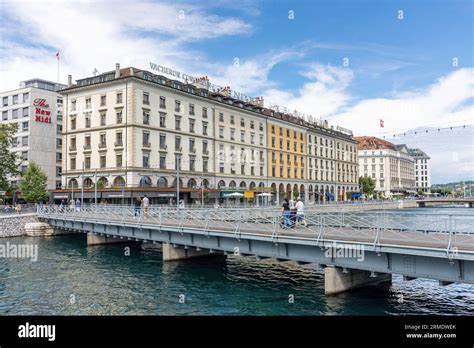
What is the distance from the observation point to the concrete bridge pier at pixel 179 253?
27969 millimetres

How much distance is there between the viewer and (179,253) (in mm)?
28297

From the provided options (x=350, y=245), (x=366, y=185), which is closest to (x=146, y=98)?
(x=350, y=245)

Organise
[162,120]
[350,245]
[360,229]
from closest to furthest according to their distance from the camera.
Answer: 1. [350,245]
2. [360,229]
3. [162,120]

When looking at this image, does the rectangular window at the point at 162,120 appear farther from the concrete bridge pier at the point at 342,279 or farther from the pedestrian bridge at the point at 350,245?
the concrete bridge pier at the point at 342,279

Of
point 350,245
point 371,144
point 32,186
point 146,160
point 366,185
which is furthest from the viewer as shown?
point 371,144

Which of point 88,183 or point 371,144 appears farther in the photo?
point 371,144

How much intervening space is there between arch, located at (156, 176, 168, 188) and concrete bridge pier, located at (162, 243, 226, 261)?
33.0 meters

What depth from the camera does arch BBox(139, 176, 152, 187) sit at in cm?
5830

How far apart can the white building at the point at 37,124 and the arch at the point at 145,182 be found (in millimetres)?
27837

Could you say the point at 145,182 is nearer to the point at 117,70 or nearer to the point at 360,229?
the point at 117,70

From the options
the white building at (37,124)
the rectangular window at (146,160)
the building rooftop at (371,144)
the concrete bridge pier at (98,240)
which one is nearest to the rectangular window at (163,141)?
the rectangular window at (146,160)
